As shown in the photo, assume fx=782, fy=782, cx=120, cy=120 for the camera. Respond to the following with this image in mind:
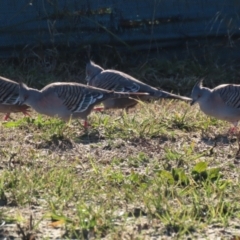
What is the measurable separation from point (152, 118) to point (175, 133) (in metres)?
0.39

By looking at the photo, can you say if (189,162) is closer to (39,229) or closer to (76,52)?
(39,229)

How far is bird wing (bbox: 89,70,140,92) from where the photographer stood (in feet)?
25.9

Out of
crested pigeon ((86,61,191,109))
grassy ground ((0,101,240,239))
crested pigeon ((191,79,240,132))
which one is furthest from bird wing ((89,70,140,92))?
crested pigeon ((191,79,240,132))

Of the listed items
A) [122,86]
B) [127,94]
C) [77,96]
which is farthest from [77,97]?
[122,86]

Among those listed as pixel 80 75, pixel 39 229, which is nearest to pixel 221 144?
pixel 39 229

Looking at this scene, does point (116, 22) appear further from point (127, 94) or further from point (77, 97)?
point (77, 97)

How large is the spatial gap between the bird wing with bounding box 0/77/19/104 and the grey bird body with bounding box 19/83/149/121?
0.85 ft

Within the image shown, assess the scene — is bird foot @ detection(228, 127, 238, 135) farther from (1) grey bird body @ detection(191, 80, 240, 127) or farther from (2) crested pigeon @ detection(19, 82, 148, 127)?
(2) crested pigeon @ detection(19, 82, 148, 127)

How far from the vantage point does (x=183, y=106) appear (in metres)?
7.71

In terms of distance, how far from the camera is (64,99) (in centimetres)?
702

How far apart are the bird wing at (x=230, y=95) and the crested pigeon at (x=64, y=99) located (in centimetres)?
103

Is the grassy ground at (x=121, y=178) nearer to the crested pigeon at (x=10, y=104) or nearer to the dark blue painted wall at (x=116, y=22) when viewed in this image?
the crested pigeon at (x=10, y=104)

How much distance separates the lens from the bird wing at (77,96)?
6.97 metres

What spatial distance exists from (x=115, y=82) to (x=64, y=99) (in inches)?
42.3
